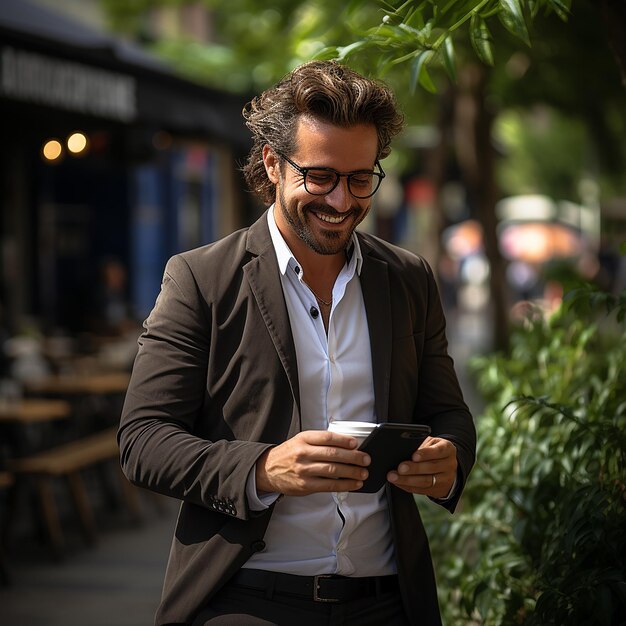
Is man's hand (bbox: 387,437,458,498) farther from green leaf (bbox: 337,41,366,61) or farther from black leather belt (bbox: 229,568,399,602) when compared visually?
green leaf (bbox: 337,41,366,61)

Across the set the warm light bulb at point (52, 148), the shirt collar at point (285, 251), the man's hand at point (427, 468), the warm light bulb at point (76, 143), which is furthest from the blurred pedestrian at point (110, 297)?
the man's hand at point (427, 468)

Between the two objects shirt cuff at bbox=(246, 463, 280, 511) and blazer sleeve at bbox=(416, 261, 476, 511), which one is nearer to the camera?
shirt cuff at bbox=(246, 463, 280, 511)

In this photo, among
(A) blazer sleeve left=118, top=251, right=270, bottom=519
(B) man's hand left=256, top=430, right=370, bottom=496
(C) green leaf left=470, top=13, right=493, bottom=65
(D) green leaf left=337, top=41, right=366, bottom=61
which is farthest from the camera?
(D) green leaf left=337, top=41, right=366, bottom=61

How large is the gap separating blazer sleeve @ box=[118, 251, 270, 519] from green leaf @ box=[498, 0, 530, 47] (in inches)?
34.1

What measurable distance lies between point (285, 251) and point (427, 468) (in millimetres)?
564

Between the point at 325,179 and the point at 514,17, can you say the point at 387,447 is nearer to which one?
the point at 325,179

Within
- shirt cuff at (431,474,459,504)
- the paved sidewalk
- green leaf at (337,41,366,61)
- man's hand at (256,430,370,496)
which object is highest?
green leaf at (337,41,366,61)

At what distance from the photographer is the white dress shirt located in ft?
7.65

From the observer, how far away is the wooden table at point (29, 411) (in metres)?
7.40

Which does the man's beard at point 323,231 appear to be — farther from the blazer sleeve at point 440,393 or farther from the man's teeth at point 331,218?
the blazer sleeve at point 440,393

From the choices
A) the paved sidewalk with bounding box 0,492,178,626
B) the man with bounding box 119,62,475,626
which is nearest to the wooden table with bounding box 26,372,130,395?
the paved sidewalk with bounding box 0,492,178,626

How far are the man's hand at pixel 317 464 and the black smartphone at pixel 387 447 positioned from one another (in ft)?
0.10

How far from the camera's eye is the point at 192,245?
2267cm

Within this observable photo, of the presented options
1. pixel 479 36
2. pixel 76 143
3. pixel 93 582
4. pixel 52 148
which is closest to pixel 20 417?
pixel 93 582
